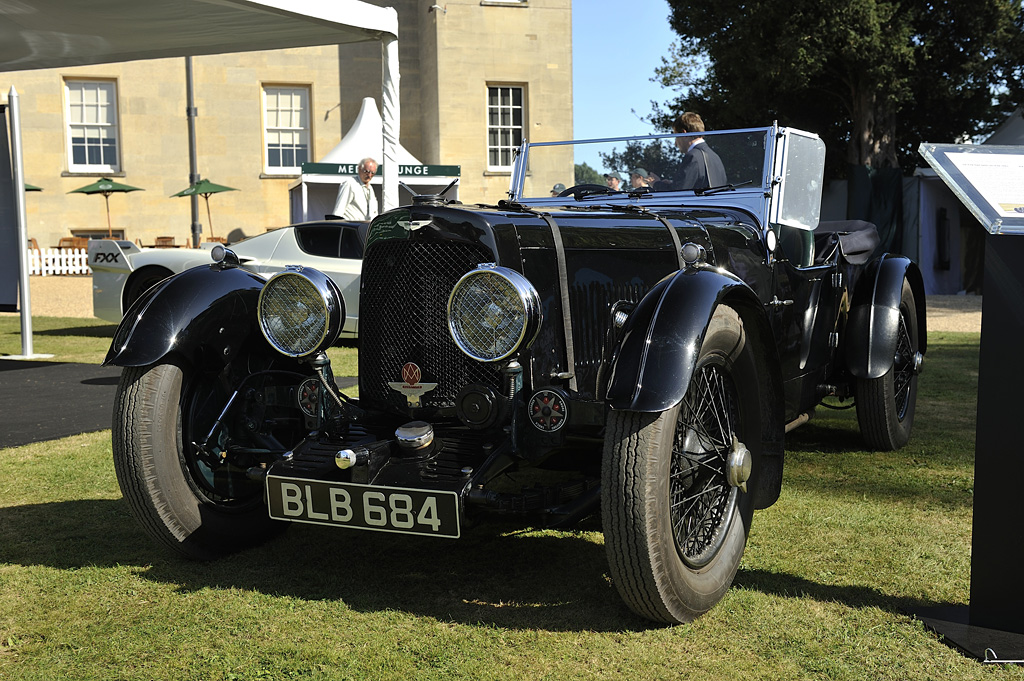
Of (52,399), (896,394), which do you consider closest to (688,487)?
(896,394)

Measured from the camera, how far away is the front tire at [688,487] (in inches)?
99.2

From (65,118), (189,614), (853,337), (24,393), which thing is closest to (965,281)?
(853,337)

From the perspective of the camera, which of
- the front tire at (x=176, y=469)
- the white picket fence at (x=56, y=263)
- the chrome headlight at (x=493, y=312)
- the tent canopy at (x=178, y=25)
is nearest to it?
the chrome headlight at (x=493, y=312)

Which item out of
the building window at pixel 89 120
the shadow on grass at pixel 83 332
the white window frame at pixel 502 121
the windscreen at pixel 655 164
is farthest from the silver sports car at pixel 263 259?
the building window at pixel 89 120

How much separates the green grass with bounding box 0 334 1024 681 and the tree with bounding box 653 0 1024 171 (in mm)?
14665

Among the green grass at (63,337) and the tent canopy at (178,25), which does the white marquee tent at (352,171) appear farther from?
the tent canopy at (178,25)

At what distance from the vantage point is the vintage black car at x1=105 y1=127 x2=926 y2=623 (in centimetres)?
265

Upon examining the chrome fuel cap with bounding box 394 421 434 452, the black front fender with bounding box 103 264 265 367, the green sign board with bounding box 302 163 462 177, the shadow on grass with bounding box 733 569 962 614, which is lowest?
the shadow on grass with bounding box 733 569 962 614

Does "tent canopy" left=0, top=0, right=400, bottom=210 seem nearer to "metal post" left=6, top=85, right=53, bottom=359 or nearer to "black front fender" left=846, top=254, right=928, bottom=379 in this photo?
"metal post" left=6, top=85, right=53, bottom=359

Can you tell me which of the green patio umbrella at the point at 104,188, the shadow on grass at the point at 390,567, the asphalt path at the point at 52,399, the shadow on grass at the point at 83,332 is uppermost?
the green patio umbrella at the point at 104,188

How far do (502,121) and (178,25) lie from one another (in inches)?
583

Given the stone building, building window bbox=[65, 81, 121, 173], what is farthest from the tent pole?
building window bbox=[65, 81, 121, 173]

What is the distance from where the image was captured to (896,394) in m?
5.17

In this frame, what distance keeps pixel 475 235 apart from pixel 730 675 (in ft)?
5.13
